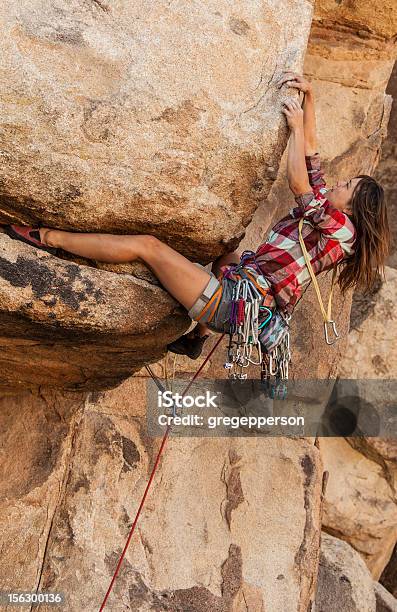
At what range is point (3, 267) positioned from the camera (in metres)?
2.95

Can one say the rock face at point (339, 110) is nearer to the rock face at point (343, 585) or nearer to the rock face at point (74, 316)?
the rock face at point (343, 585)

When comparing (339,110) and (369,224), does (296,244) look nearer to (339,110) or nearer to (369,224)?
(369,224)

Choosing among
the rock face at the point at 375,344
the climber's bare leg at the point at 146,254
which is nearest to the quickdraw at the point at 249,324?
the climber's bare leg at the point at 146,254

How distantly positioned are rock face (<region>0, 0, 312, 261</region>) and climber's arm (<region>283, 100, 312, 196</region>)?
5cm

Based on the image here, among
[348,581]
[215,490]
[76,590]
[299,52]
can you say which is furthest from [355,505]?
[299,52]

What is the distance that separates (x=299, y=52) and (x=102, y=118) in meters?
0.82

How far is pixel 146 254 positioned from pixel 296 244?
636 millimetres

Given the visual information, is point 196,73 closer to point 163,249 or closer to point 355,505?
point 163,249

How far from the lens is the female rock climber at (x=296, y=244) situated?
317 centimetres

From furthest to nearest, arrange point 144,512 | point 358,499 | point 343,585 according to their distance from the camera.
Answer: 1. point 358,499
2. point 343,585
3. point 144,512

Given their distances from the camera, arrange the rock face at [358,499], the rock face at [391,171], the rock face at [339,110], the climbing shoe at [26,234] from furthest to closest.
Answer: the rock face at [391,171] → the rock face at [358,499] → the rock face at [339,110] → the climbing shoe at [26,234]

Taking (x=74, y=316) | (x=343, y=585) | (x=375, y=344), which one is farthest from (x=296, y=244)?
(x=375, y=344)

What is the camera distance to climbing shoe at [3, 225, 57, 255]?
3078 millimetres

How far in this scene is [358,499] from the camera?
6.10 meters
